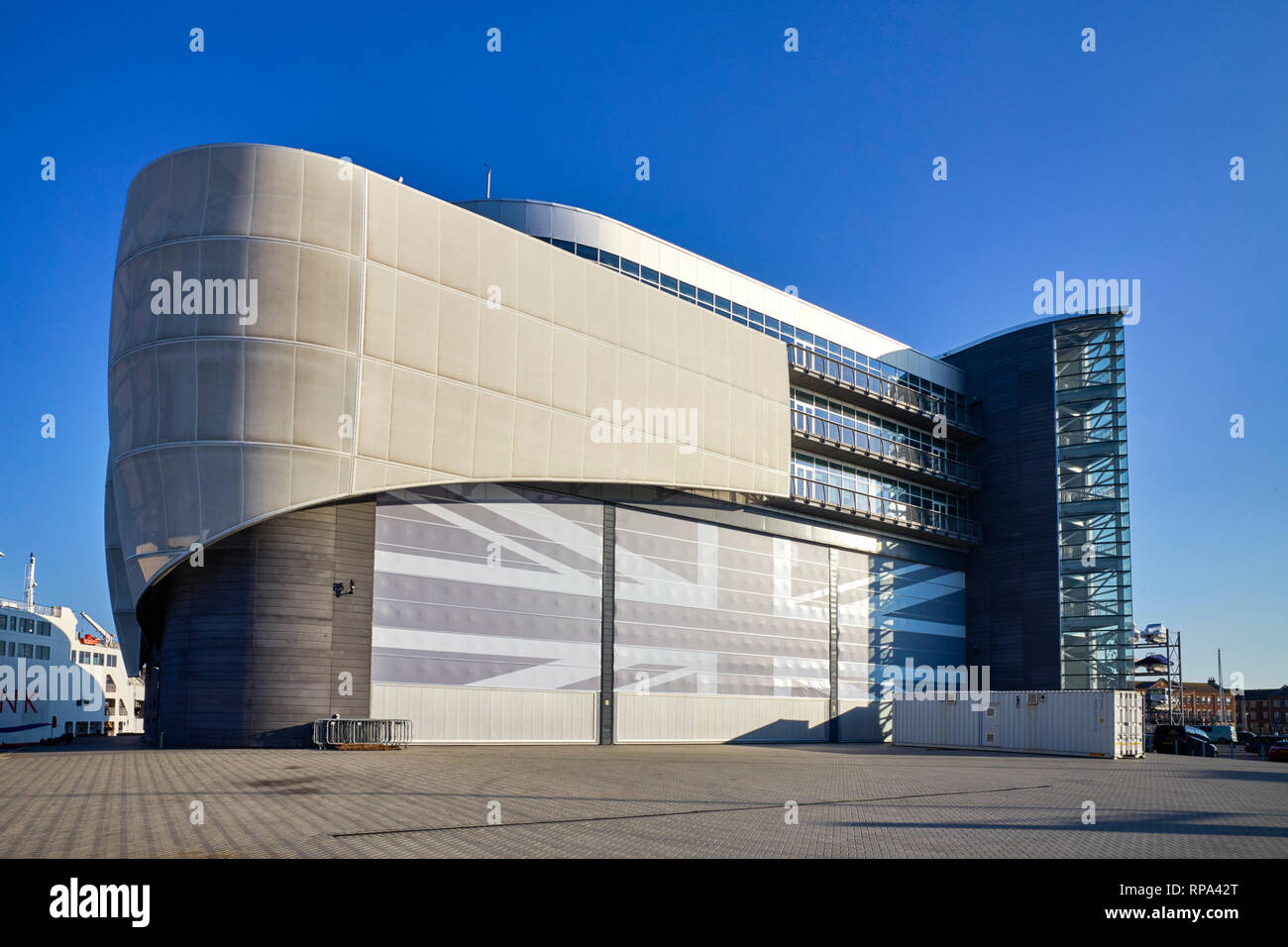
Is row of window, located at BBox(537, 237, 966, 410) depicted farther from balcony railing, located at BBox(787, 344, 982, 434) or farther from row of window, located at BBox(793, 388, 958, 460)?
row of window, located at BBox(793, 388, 958, 460)

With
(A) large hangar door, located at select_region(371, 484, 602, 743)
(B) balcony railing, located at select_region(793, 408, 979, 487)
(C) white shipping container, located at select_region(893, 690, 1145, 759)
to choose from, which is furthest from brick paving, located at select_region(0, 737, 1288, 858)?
(B) balcony railing, located at select_region(793, 408, 979, 487)

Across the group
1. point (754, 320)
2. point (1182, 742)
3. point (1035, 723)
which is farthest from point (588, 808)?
point (1182, 742)

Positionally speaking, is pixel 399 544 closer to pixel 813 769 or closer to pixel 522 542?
pixel 522 542

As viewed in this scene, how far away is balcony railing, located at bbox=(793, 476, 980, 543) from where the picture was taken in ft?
160

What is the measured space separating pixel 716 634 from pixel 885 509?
49.7 feet

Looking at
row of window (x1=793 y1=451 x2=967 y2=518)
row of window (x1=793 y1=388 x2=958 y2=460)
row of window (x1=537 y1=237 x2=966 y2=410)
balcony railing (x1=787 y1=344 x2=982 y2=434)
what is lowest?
row of window (x1=793 y1=451 x2=967 y2=518)

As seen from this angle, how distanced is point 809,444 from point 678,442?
437 inches

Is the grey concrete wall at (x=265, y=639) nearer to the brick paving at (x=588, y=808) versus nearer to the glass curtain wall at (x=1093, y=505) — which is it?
the brick paving at (x=588, y=808)

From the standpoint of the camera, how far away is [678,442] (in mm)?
40906

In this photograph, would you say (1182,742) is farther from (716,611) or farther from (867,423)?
(716,611)

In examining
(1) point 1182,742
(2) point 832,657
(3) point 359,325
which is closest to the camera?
(3) point 359,325

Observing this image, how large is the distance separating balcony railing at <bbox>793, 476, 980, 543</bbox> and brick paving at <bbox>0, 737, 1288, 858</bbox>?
21.3 metres

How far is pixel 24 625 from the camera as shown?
9856cm
